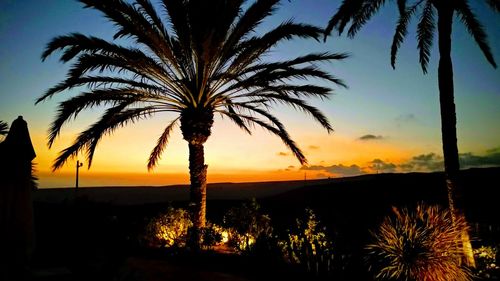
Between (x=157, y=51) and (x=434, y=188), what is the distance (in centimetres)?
2621

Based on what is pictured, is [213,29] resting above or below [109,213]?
above

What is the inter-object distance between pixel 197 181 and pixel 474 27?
9333 mm

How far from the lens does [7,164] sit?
599 cm

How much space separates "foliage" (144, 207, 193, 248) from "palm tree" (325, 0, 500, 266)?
7.31 meters

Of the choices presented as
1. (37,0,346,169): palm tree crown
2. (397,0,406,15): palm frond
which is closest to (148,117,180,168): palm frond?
(37,0,346,169): palm tree crown

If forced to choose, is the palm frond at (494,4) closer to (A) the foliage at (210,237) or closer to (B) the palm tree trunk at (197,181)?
(B) the palm tree trunk at (197,181)

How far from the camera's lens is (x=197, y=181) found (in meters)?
13.0

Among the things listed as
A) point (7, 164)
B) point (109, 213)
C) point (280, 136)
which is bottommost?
point (109, 213)

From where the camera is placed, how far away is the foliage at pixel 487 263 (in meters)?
9.27

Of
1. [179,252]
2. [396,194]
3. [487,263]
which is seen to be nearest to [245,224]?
[179,252]

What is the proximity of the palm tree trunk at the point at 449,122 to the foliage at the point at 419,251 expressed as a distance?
0.75 m

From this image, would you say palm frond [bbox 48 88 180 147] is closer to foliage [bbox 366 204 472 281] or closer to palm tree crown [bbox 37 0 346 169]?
palm tree crown [bbox 37 0 346 169]

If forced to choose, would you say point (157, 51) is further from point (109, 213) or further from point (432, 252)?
point (432, 252)

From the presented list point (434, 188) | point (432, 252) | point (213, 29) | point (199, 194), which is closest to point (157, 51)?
point (213, 29)
